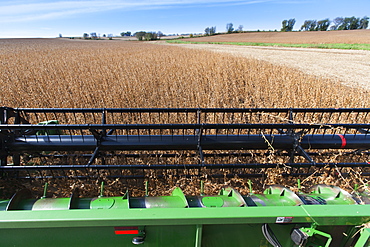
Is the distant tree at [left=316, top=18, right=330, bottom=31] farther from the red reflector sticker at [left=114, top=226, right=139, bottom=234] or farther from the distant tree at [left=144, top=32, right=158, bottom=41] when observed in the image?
the red reflector sticker at [left=114, top=226, right=139, bottom=234]

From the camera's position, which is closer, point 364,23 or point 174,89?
point 174,89

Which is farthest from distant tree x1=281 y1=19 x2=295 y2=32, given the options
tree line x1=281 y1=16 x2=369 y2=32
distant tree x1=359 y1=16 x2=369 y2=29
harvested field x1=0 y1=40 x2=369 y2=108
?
harvested field x1=0 y1=40 x2=369 y2=108

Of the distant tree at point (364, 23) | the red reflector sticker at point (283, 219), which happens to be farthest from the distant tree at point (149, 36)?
the red reflector sticker at point (283, 219)

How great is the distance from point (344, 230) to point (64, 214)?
159 cm

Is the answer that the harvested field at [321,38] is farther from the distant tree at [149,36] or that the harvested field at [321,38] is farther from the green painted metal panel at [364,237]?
the green painted metal panel at [364,237]

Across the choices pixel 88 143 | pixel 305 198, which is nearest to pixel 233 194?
pixel 305 198

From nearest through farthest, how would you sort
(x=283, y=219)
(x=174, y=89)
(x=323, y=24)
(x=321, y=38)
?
(x=283, y=219) → (x=174, y=89) → (x=321, y=38) → (x=323, y=24)

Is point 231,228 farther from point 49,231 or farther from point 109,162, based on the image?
point 109,162

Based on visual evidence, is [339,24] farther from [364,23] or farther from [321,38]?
[321,38]

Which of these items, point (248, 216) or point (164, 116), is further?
point (164, 116)

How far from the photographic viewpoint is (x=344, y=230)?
1.35 m

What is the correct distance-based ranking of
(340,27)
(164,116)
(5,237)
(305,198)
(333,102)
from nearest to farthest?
(5,237) → (305,198) → (164,116) → (333,102) → (340,27)

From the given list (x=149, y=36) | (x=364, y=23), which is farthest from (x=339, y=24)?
(x=149, y=36)

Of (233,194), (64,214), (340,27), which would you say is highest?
(340,27)
